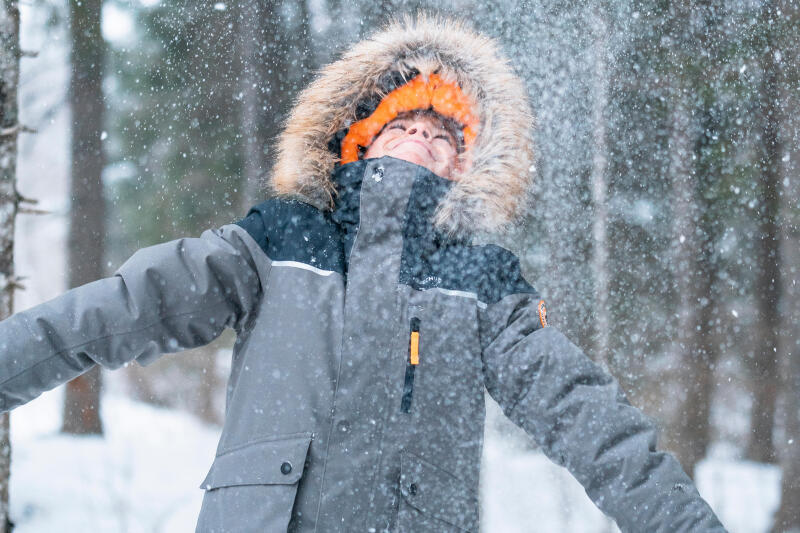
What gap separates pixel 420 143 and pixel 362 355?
72 centimetres

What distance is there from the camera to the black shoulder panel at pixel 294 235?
1610mm

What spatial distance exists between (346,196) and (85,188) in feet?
16.7

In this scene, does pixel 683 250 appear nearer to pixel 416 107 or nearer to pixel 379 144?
pixel 416 107

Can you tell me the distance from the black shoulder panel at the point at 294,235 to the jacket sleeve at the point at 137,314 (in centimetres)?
5

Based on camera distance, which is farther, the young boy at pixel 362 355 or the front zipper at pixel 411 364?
the front zipper at pixel 411 364

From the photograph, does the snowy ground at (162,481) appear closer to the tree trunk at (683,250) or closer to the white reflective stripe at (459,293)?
the tree trunk at (683,250)

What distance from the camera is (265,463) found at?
1406 mm

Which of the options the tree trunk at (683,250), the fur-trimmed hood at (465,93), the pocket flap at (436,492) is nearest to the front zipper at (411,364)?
the pocket flap at (436,492)

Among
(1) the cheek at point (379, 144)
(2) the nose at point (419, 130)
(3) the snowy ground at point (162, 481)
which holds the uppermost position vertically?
(2) the nose at point (419, 130)

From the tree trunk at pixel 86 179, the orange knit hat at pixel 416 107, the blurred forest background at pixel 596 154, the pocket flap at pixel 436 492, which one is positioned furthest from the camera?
the blurred forest background at pixel 596 154

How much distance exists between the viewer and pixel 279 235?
5.36ft

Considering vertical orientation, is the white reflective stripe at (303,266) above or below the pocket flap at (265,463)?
above

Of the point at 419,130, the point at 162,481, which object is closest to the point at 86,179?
the point at 162,481

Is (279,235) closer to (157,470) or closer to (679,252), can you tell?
(157,470)
